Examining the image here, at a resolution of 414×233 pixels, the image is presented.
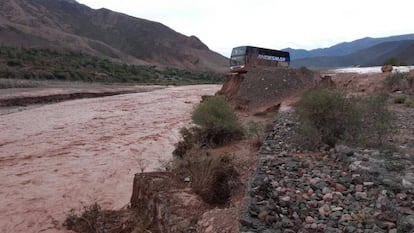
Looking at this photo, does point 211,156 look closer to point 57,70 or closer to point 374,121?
point 374,121

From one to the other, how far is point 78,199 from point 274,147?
413 centimetres

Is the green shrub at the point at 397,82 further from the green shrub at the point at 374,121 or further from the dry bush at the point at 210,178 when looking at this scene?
the dry bush at the point at 210,178

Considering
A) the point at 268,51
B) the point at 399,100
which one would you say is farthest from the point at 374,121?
the point at 268,51

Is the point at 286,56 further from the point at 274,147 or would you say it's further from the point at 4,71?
the point at 4,71

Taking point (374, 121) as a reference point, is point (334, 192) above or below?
below

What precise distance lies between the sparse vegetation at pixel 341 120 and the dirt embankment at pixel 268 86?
416 inches

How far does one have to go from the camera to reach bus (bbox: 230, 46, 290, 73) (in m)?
24.9

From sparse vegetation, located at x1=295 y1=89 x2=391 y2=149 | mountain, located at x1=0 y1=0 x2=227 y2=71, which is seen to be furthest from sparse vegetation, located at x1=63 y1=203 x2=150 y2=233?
mountain, located at x1=0 y1=0 x2=227 y2=71

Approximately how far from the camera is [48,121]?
→ 1980 cm

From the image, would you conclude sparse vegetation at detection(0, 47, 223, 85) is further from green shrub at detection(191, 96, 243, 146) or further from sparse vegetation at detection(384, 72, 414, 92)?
sparse vegetation at detection(384, 72, 414, 92)

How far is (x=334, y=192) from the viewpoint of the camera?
532cm

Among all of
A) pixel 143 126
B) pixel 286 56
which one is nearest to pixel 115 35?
pixel 286 56

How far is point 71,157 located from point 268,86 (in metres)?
10.4

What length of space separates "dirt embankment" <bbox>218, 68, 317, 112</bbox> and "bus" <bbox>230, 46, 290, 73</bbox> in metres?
2.90
